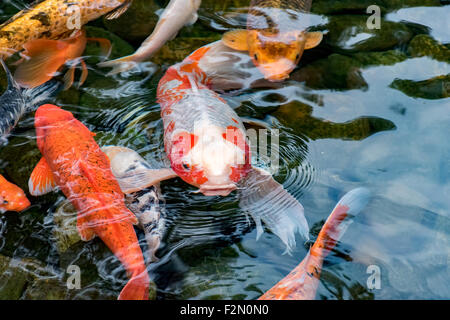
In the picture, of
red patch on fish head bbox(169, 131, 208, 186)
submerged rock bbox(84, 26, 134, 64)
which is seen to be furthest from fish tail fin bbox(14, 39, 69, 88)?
red patch on fish head bbox(169, 131, 208, 186)

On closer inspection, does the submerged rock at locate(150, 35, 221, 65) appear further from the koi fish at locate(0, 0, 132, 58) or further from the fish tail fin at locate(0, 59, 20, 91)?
the fish tail fin at locate(0, 59, 20, 91)

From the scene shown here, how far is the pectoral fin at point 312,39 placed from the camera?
453 centimetres

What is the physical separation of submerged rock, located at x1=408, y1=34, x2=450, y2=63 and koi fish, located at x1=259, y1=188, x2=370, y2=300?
2.00 metres

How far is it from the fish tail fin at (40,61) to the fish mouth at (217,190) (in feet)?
7.98

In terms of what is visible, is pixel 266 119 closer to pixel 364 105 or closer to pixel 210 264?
pixel 364 105

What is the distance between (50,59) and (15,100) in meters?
0.70

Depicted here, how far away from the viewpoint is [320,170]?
3580 mm

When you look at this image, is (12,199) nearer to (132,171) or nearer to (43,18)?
(132,171)

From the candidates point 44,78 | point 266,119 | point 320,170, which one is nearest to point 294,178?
point 320,170

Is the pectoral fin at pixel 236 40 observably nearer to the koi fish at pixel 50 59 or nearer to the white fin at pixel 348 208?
the koi fish at pixel 50 59

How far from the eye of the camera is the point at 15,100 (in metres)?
4.24

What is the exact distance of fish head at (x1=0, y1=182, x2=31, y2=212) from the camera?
3.49 metres

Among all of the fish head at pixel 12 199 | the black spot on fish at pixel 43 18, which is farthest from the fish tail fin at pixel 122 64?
the fish head at pixel 12 199

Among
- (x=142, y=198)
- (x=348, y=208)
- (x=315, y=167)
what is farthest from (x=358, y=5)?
(x=142, y=198)
